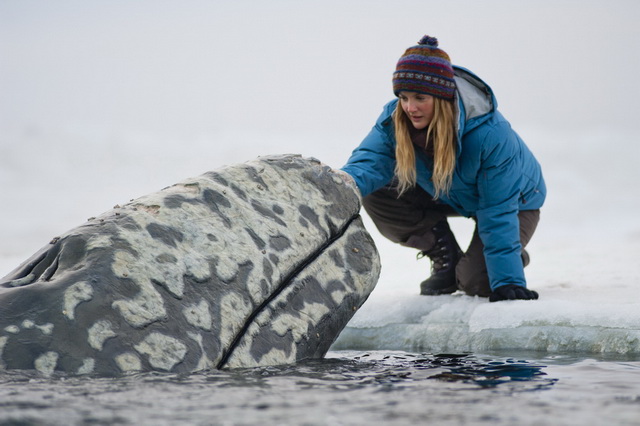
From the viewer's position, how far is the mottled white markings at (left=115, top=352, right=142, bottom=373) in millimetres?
2486

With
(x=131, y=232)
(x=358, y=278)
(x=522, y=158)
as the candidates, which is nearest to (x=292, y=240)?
(x=358, y=278)

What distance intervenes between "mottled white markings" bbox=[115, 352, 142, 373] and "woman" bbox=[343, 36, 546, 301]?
1.80m

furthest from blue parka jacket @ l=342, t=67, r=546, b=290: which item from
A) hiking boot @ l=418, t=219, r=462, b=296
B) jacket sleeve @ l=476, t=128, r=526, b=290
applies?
hiking boot @ l=418, t=219, r=462, b=296

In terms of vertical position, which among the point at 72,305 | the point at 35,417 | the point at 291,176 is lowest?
the point at 35,417

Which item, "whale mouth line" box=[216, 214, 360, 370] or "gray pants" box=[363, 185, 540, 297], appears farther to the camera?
"gray pants" box=[363, 185, 540, 297]

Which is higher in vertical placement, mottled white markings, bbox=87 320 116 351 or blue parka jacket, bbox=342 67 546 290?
blue parka jacket, bbox=342 67 546 290

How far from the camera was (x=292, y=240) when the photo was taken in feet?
10.6

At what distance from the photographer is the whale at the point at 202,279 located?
2.51 m

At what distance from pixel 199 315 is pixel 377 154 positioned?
1.78 meters

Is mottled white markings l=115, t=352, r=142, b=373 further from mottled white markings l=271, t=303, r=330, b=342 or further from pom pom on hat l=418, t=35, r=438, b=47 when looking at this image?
pom pom on hat l=418, t=35, r=438, b=47

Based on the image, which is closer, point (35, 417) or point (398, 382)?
point (35, 417)

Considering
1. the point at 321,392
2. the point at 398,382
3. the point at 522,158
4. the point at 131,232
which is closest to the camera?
the point at 321,392

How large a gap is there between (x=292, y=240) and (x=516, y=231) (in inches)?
60.2

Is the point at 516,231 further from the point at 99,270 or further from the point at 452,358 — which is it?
the point at 99,270
